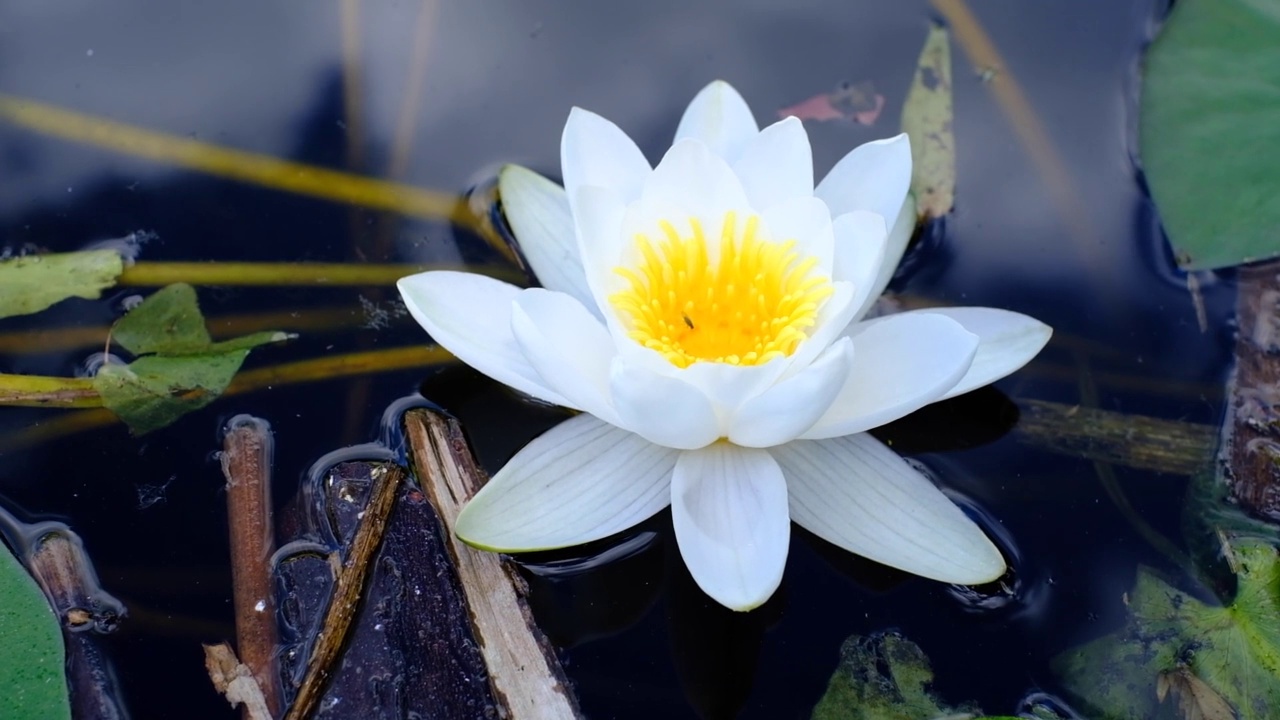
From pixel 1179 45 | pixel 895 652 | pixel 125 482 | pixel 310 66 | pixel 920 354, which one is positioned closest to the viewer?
pixel 920 354

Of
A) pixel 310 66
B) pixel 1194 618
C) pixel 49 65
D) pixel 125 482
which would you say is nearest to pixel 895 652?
pixel 1194 618

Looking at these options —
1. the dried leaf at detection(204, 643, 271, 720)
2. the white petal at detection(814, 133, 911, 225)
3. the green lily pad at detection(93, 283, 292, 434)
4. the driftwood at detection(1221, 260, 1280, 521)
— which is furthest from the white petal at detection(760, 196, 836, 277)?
the dried leaf at detection(204, 643, 271, 720)

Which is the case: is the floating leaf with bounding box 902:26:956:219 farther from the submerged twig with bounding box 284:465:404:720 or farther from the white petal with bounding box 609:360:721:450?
the submerged twig with bounding box 284:465:404:720

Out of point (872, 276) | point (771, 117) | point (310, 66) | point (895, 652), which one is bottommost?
point (895, 652)

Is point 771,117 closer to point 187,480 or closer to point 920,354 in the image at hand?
point 920,354

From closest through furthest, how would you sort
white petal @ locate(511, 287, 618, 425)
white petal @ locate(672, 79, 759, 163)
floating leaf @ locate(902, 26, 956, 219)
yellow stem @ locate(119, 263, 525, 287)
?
1. white petal @ locate(511, 287, 618, 425)
2. white petal @ locate(672, 79, 759, 163)
3. yellow stem @ locate(119, 263, 525, 287)
4. floating leaf @ locate(902, 26, 956, 219)

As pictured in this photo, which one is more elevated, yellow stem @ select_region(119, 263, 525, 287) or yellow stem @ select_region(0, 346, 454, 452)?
yellow stem @ select_region(119, 263, 525, 287)
